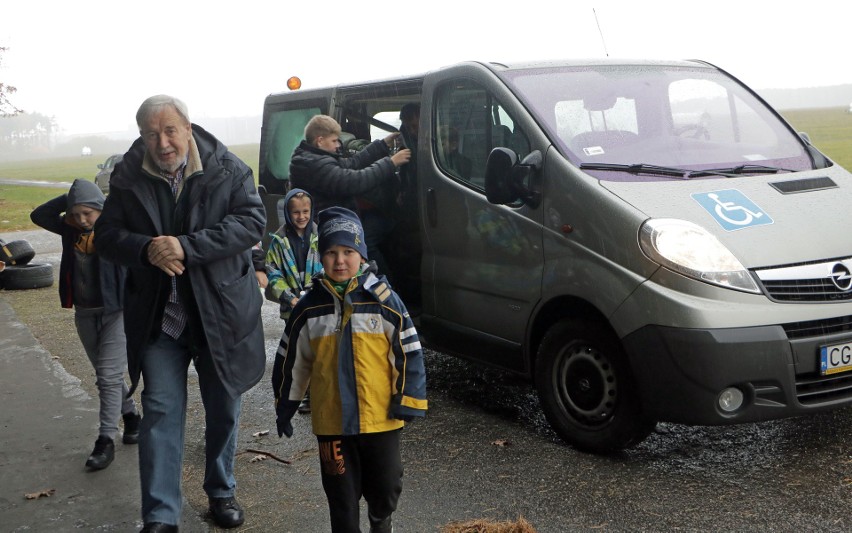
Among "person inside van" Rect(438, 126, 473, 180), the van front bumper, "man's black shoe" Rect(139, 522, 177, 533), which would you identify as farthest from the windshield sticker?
"man's black shoe" Rect(139, 522, 177, 533)

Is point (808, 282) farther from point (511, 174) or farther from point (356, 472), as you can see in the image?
point (356, 472)

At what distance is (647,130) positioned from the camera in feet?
17.5

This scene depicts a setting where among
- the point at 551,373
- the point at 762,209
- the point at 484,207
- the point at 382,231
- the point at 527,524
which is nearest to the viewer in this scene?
the point at 527,524

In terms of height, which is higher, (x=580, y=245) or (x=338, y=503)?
(x=580, y=245)

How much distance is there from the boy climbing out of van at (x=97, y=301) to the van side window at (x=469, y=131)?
1993 mm

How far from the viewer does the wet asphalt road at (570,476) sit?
4.11m

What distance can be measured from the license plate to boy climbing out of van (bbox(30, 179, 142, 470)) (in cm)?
346

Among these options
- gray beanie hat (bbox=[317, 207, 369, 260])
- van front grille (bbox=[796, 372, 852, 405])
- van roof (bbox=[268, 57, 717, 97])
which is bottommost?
van front grille (bbox=[796, 372, 852, 405])

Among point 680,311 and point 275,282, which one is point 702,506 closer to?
point 680,311

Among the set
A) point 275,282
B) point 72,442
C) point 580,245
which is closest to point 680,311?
point 580,245

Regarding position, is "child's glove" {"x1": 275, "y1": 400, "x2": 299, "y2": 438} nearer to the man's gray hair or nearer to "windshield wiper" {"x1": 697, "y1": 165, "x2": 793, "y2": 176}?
the man's gray hair

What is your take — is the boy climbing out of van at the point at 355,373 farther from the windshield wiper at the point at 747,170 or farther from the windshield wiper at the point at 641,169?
the windshield wiper at the point at 747,170

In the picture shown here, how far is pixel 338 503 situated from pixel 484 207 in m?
2.40

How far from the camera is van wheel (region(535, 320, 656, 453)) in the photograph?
4.71 meters
